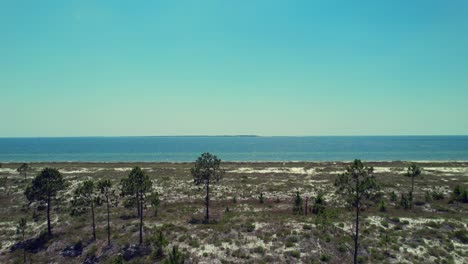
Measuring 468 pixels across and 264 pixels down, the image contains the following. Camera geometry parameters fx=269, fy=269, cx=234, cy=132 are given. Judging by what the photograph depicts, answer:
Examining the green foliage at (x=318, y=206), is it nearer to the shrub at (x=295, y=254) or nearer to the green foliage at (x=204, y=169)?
the shrub at (x=295, y=254)

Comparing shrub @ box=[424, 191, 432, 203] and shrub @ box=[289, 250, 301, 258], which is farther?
shrub @ box=[424, 191, 432, 203]

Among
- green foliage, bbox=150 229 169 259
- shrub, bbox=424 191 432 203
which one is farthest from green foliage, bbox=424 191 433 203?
green foliage, bbox=150 229 169 259

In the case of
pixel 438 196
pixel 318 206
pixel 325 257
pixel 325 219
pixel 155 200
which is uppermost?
pixel 155 200

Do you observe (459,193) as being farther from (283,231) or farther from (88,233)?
(88,233)

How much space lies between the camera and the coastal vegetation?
30094 mm

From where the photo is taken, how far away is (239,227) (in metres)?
→ 36.4

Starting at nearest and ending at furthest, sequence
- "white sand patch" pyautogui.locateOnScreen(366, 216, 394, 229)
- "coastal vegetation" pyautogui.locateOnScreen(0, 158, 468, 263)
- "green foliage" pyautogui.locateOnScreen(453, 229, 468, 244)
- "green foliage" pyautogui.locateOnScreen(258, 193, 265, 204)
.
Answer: "coastal vegetation" pyautogui.locateOnScreen(0, 158, 468, 263), "green foliage" pyautogui.locateOnScreen(453, 229, 468, 244), "white sand patch" pyautogui.locateOnScreen(366, 216, 394, 229), "green foliage" pyautogui.locateOnScreen(258, 193, 265, 204)

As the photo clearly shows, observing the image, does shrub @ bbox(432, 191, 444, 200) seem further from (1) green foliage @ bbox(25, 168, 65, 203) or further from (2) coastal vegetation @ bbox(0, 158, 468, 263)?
(1) green foliage @ bbox(25, 168, 65, 203)

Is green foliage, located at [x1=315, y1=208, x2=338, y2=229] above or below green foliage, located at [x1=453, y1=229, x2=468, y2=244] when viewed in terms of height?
above

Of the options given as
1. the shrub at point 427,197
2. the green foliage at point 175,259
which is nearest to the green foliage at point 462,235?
the shrub at point 427,197

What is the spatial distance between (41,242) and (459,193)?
68.0 m

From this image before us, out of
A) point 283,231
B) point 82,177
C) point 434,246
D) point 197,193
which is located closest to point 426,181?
point 434,246

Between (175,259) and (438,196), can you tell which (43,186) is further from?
(438,196)

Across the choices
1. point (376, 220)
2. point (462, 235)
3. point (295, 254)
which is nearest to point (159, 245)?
point (295, 254)
